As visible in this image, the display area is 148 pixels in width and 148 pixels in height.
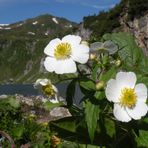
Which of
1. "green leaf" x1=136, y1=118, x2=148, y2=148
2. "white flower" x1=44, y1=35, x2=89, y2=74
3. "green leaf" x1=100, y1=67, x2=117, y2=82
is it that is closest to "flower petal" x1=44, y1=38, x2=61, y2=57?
"white flower" x1=44, y1=35, x2=89, y2=74

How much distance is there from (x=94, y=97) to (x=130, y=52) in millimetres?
455

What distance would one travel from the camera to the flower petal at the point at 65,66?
6.13 ft

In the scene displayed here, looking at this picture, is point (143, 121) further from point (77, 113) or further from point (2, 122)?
point (2, 122)

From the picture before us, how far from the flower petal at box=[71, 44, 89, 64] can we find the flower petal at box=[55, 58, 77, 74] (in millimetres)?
21

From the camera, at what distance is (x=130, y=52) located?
2.31m

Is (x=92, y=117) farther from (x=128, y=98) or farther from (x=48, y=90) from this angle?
(x=48, y=90)

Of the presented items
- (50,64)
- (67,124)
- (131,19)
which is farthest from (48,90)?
(131,19)

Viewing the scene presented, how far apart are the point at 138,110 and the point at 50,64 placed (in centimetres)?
36

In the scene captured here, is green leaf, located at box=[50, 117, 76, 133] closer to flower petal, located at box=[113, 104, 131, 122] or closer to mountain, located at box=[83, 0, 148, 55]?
flower petal, located at box=[113, 104, 131, 122]

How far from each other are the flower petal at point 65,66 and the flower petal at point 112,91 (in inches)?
5.3

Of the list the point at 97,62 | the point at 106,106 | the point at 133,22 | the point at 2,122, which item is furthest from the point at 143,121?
the point at 133,22

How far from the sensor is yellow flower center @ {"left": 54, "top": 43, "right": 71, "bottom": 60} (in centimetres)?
197

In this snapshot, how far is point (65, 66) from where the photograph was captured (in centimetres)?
191

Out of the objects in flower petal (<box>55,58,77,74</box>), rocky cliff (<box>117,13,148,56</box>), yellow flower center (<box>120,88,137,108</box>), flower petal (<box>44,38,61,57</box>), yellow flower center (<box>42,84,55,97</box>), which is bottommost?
yellow flower center (<box>120,88,137,108</box>)
